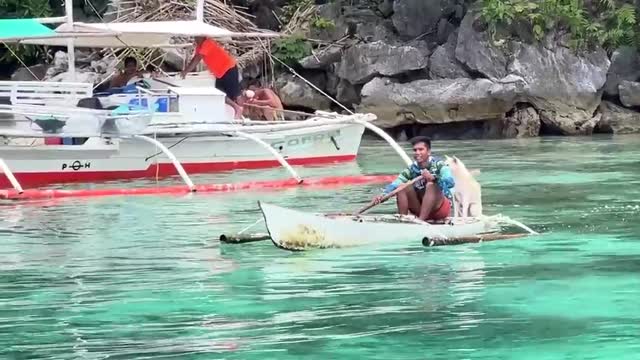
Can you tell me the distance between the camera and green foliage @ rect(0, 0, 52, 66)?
88.5 ft

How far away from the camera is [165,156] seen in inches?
688

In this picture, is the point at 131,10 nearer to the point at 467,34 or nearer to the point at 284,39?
the point at 284,39

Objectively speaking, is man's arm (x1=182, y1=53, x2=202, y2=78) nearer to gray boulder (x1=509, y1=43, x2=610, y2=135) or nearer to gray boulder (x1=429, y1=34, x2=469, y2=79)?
gray boulder (x1=429, y1=34, x2=469, y2=79)

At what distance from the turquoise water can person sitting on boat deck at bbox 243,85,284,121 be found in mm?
6034

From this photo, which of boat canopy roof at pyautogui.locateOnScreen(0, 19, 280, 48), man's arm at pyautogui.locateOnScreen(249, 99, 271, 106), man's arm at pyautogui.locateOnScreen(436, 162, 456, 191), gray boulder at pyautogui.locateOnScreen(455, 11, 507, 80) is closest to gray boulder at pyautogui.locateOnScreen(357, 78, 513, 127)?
gray boulder at pyautogui.locateOnScreen(455, 11, 507, 80)

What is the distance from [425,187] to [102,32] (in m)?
8.65

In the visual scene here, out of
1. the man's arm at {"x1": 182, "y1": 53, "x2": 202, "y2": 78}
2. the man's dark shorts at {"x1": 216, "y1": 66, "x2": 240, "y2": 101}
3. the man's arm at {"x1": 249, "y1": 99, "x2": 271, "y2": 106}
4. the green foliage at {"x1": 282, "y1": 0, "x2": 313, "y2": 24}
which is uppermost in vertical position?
the green foliage at {"x1": 282, "y1": 0, "x2": 313, "y2": 24}

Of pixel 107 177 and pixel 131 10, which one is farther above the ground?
pixel 131 10

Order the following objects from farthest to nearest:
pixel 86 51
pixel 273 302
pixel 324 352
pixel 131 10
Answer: pixel 86 51
pixel 131 10
pixel 273 302
pixel 324 352

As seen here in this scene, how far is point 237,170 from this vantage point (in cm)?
1847

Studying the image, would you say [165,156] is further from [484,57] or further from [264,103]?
[484,57]

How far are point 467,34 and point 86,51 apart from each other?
9.08m

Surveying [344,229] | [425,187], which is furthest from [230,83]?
[344,229]

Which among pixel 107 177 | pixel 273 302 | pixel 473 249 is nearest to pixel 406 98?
pixel 107 177
